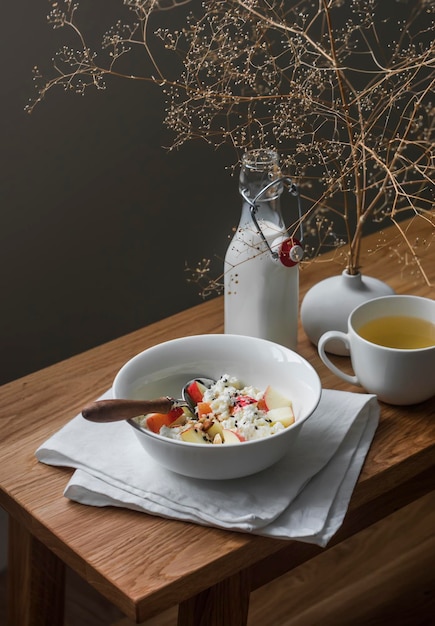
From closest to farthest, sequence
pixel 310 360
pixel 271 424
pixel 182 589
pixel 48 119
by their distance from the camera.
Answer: pixel 182 589 < pixel 271 424 < pixel 310 360 < pixel 48 119

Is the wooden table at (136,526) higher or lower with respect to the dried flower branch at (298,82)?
lower

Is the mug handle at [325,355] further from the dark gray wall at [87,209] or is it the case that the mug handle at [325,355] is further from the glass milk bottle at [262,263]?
the dark gray wall at [87,209]

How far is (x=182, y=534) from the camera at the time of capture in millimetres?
985

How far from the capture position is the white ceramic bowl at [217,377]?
979 mm

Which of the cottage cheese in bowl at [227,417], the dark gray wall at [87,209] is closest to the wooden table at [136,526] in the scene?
the cottage cheese in bowl at [227,417]

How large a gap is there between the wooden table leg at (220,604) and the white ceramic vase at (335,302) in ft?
1.34

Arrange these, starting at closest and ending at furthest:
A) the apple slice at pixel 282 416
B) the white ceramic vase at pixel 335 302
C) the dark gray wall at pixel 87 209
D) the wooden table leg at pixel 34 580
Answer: the apple slice at pixel 282 416 → the wooden table leg at pixel 34 580 → the white ceramic vase at pixel 335 302 → the dark gray wall at pixel 87 209

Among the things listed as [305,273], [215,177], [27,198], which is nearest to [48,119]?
[27,198]

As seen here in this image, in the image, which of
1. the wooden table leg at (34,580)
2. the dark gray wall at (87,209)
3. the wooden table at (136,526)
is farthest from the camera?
the dark gray wall at (87,209)

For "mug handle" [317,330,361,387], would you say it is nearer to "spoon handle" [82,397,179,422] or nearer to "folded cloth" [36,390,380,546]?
"folded cloth" [36,390,380,546]

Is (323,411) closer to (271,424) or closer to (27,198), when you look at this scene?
(271,424)

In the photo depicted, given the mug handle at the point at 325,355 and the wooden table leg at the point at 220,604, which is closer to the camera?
the wooden table leg at the point at 220,604

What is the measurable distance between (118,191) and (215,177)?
0.90 ft

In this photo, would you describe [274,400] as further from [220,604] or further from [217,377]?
[220,604]
